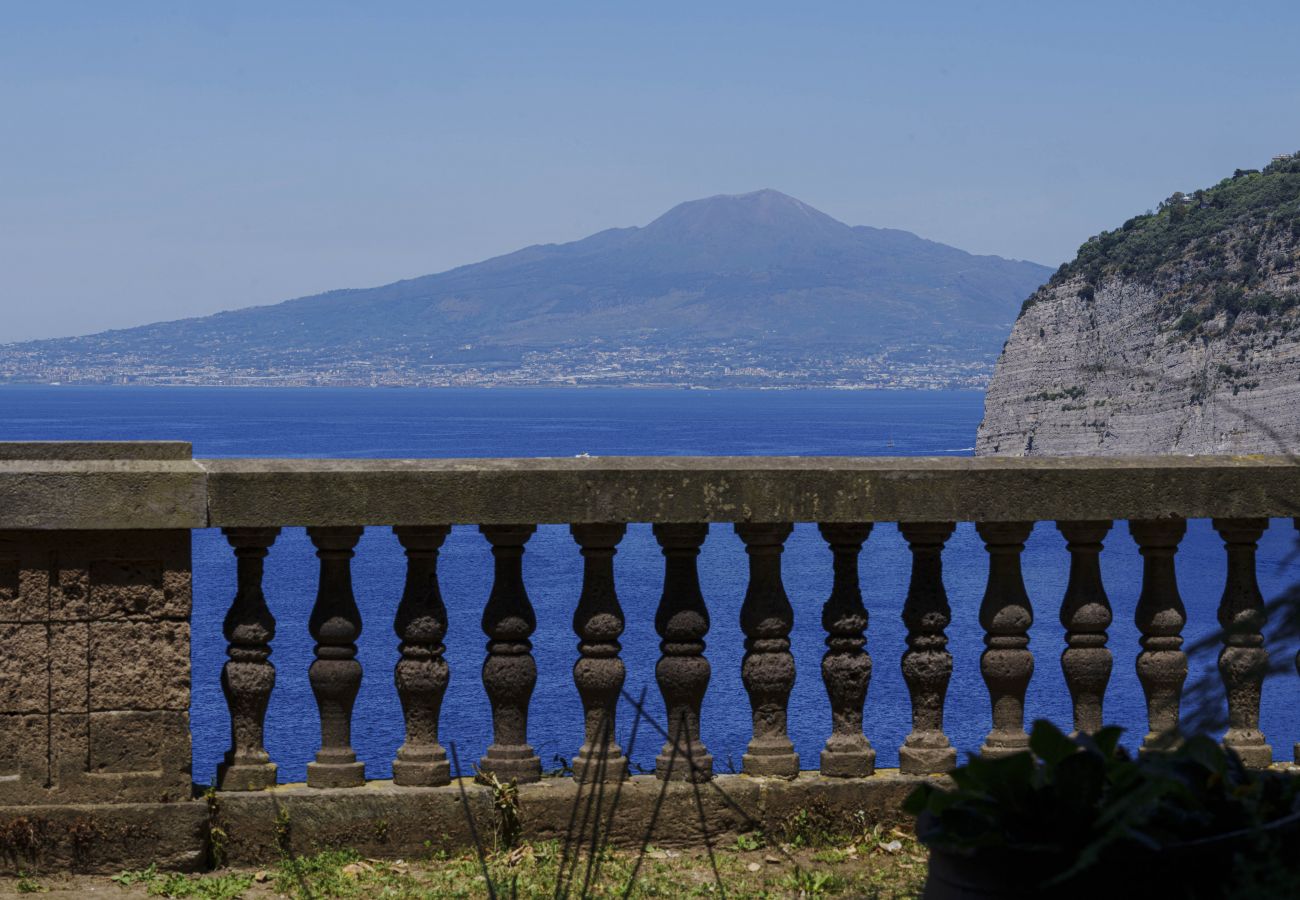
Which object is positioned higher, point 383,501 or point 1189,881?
point 383,501

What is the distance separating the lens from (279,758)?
101 ft

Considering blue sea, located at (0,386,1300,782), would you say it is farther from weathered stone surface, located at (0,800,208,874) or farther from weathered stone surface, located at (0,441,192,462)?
weathered stone surface, located at (0,441,192,462)

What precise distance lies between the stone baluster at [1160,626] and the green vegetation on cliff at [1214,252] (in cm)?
10951

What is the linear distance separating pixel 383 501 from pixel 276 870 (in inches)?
50.8

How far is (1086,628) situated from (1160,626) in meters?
0.27

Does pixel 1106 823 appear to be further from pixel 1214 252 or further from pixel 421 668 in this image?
pixel 1214 252

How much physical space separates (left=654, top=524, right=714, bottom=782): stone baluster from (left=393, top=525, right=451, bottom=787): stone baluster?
2.46ft

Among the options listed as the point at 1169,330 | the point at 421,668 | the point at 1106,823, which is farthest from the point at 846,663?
the point at 1169,330

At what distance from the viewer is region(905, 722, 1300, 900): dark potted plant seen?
7.60 ft

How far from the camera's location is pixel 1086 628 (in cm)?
534

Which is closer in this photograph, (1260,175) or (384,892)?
(384,892)

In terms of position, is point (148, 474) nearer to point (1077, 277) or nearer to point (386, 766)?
point (386, 766)

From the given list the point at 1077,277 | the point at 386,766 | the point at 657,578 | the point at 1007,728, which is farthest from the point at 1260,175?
the point at 1007,728

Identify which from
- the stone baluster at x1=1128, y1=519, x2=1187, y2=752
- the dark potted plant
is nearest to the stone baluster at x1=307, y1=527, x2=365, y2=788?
the stone baluster at x1=1128, y1=519, x2=1187, y2=752
